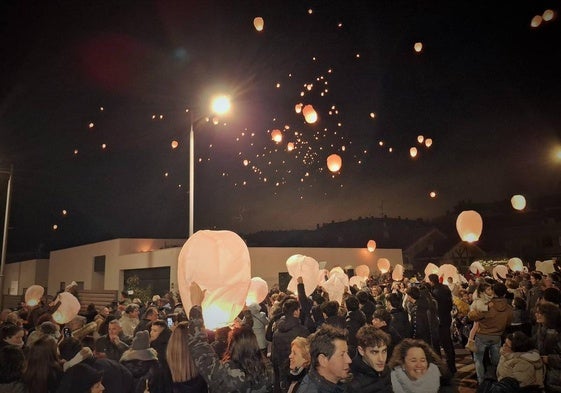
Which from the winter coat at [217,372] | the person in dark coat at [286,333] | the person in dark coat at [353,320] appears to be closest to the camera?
the winter coat at [217,372]

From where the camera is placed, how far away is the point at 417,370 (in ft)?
10.5

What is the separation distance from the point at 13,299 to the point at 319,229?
28.5 m

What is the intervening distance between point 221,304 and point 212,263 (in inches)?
17.4

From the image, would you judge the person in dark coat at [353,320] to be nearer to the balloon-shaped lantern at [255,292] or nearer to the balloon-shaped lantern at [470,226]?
the balloon-shaped lantern at [255,292]

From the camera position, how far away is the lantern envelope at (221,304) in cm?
420

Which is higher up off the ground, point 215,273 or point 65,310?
point 215,273

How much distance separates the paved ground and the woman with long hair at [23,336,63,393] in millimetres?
6935

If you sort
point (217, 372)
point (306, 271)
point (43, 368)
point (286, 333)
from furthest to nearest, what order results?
1. point (306, 271)
2. point (286, 333)
3. point (43, 368)
4. point (217, 372)

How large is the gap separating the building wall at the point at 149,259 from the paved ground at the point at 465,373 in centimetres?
1644

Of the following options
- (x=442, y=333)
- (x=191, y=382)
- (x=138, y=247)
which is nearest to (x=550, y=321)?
(x=442, y=333)

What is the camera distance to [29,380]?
388 centimetres

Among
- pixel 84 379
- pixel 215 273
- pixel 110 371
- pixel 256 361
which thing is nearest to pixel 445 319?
pixel 215 273

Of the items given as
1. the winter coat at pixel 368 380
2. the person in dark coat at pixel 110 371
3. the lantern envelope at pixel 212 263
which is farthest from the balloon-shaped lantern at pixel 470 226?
the person in dark coat at pixel 110 371

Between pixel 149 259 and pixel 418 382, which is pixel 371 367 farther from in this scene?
pixel 149 259
